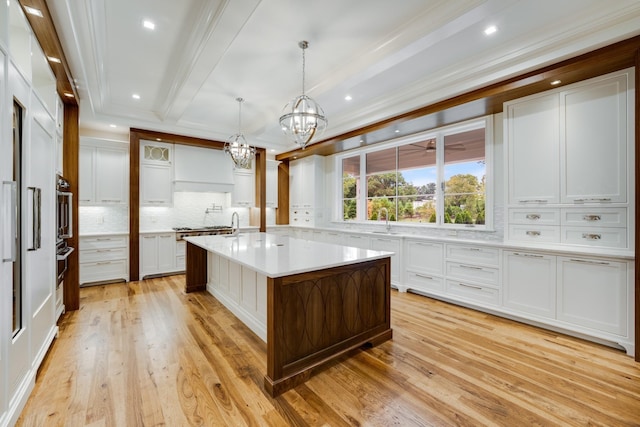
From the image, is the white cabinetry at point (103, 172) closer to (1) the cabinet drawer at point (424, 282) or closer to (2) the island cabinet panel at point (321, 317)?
(2) the island cabinet panel at point (321, 317)

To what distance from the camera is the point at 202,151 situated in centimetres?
607

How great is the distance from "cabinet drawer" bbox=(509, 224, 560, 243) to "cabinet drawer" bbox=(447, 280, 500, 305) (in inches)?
27.4

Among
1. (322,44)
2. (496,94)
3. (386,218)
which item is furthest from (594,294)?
(322,44)

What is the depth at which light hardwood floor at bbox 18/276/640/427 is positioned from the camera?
1765 millimetres

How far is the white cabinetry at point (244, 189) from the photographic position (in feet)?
21.7

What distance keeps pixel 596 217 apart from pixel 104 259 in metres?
6.81

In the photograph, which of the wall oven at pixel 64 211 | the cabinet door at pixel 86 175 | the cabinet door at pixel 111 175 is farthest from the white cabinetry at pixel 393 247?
the cabinet door at pixel 86 175

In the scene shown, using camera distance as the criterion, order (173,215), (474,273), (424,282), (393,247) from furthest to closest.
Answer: (173,215), (393,247), (424,282), (474,273)

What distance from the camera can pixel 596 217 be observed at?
110 inches

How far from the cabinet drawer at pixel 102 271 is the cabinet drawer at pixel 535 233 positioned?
6071 millimetres

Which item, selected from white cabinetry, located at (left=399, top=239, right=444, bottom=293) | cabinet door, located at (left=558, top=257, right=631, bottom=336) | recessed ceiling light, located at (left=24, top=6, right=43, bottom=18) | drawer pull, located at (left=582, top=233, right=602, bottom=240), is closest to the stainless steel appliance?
white cabinetry, located at (left=399, top=239, right=444, bottom=293)

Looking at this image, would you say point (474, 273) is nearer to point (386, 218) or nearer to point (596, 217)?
point (596, 217)

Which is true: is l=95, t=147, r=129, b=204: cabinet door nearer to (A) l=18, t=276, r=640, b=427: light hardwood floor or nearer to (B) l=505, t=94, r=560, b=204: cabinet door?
(A) l=18, t=276, r=640, b=427: light hardwood floor

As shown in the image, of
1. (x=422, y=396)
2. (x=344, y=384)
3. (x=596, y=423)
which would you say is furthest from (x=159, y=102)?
(x=596, y=423)
